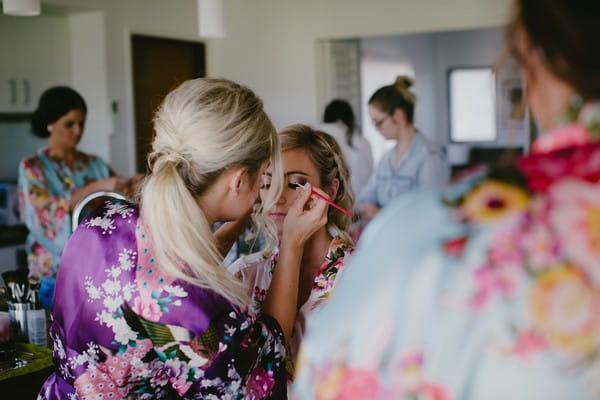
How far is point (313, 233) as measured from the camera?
1.65 meters

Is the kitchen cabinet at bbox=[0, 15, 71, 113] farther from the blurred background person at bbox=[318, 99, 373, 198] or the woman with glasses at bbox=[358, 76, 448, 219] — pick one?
the woman with glasses at bbox=[358, 76, 448, 219]

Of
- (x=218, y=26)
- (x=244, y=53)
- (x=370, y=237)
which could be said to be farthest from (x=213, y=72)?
(x=370, y=237)

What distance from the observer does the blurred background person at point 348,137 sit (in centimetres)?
487

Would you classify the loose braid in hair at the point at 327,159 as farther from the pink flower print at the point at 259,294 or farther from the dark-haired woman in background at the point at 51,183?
the dark-haired woman in background at the point at 51,183

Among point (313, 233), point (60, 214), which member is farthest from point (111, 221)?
point (60, 214)

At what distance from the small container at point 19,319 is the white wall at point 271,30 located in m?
3.19

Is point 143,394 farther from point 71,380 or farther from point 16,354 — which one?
point 16,354

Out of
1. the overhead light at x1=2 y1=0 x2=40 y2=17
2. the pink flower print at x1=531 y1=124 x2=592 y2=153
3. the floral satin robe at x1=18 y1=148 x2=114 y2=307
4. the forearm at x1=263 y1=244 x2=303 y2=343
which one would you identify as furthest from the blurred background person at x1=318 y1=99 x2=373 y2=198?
the pink flower print at x1=531 y1=124 x2=592 y2=153

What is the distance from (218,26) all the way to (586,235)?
127 inches

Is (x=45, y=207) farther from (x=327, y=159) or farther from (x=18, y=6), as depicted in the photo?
(x=327, y=159)

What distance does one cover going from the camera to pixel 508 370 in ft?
2.20

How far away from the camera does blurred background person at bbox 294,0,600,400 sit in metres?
0.67

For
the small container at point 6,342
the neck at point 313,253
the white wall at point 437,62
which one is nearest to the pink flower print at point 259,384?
the neck at point 313,253

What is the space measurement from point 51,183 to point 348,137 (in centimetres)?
187
